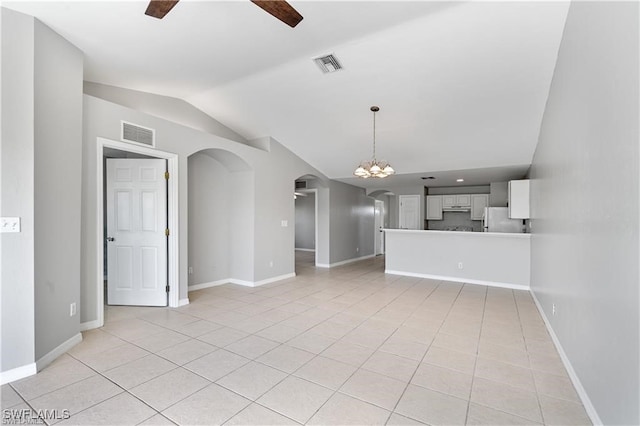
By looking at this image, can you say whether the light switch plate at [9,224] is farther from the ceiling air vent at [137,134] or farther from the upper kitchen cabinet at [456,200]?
the upper kitchen cabinet at [456,200]

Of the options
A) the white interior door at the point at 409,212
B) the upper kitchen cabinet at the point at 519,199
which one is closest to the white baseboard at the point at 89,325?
the upper kitchen cabinet at the point at 519,199

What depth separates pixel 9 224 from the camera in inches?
93.2

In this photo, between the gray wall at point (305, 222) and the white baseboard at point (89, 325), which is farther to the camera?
the gray wall at point (305, 222)

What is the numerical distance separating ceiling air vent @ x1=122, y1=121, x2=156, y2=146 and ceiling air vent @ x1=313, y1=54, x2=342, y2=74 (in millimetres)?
2333

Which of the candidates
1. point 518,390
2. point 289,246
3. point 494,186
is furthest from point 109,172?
point 494,186

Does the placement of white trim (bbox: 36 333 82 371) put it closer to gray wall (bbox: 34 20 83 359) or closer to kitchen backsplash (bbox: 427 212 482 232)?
gray wall (bbox: 34 20 83 359)

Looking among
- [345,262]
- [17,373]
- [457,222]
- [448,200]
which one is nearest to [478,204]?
[448,200]

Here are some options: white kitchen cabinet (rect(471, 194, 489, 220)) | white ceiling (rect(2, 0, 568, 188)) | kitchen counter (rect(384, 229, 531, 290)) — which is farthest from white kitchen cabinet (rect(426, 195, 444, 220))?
white ceiling (rect(2, 0, 568, 188))

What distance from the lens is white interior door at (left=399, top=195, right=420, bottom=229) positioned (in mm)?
8965

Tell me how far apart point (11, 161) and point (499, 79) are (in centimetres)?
495

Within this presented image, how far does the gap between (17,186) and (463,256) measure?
21.5 feet

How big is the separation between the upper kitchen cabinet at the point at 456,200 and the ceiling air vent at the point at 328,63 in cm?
642

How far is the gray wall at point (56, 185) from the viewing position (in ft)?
8.52

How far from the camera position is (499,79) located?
12.0 ft
